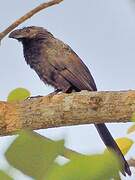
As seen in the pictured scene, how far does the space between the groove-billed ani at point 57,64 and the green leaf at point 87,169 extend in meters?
1.83

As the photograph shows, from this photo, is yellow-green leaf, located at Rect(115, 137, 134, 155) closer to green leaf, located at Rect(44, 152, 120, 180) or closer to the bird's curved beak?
green leaf, located at Rect(44, 152, 120, 180)

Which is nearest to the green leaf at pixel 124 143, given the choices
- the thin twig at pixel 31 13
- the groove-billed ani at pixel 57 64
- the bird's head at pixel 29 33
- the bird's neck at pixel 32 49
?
the thin twig at pixel 31 13

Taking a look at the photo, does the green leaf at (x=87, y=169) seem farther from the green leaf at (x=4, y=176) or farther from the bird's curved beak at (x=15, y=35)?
the bird's curved beak at (x=15, y=35)

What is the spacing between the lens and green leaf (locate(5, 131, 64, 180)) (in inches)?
8.3

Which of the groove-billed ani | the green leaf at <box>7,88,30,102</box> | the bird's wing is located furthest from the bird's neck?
the green leaf at <box>7,88,30,102</box>

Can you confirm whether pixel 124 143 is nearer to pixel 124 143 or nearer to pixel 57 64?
pixel 124 143

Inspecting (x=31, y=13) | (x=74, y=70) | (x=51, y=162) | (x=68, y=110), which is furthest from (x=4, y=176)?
(x=74, y=70)

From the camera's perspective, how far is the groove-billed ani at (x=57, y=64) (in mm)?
2188

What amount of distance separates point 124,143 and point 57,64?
4.33 feet

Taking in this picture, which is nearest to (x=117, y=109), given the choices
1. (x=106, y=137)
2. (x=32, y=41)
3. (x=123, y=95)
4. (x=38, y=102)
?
(x=123, y=95)

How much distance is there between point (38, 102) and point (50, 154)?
125 centimetres

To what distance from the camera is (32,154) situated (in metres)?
0.22

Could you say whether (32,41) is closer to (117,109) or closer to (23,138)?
(117,109)

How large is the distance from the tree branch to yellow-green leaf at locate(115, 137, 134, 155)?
0.31 m
